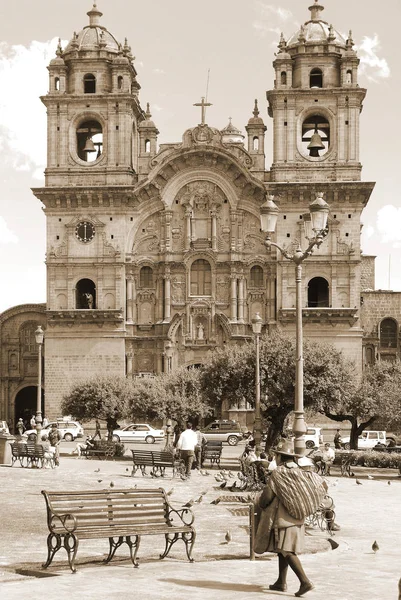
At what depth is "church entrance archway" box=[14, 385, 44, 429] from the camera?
2992 inches

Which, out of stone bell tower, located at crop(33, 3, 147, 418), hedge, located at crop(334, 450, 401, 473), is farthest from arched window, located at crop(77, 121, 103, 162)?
hedge, located at crop(334, 450, 401, 473)

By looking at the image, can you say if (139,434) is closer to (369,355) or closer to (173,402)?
(173,402)

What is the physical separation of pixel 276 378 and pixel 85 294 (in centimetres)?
2288

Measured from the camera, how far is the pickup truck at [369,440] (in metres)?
56.7

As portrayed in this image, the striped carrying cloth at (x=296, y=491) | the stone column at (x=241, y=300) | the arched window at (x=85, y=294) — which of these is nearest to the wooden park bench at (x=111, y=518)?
the striped carrying cloth at (x=296, y=491)

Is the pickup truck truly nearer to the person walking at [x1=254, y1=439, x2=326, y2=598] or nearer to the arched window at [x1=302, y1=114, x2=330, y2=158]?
the arched window at [x1=302, y1=114, x2=330, y2=158]

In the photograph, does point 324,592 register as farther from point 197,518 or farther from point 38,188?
point 38,188

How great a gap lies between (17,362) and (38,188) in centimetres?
1342

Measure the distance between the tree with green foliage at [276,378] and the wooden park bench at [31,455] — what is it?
32.9ft

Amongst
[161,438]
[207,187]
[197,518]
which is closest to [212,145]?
[207,187]

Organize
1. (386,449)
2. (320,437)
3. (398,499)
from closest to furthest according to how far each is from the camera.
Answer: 1. (398,499)
2. (386,449)
3. (320,437)

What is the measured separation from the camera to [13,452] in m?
40.2

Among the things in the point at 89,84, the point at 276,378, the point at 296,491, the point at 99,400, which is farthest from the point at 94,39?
the point at 296,491

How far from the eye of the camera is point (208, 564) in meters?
15.6
